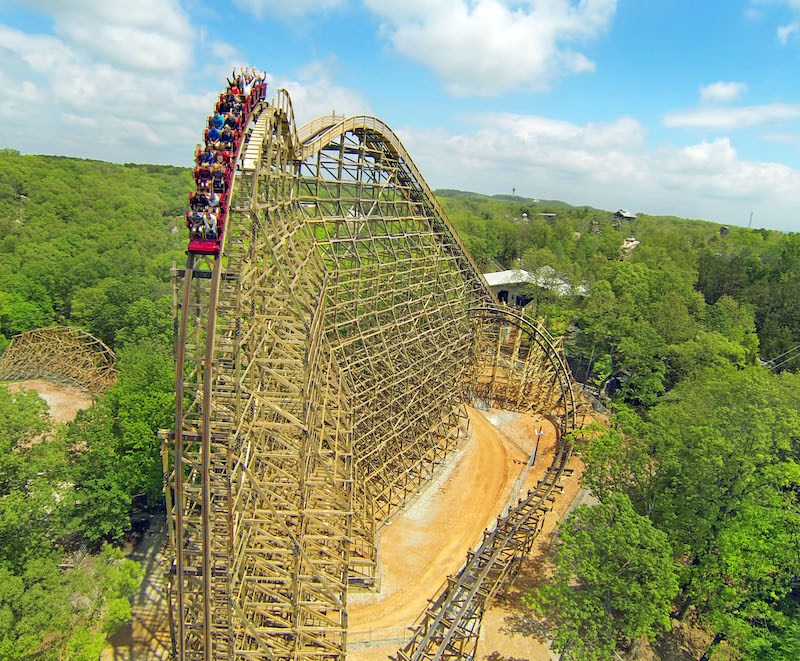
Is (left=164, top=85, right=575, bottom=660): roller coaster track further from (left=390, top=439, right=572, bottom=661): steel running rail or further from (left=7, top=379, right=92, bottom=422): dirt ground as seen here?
(left=7, top=379, right=92, bottom=422): dirt ground

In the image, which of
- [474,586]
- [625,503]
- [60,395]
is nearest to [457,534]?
[474,586]

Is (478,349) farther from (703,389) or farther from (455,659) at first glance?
(455,659)

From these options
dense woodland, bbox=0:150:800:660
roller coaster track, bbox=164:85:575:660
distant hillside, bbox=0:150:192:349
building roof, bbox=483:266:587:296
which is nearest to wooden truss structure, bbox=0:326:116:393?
dense woodland, bbox=0:150:800:660

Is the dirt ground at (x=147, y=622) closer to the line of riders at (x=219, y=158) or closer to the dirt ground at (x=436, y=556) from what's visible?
the dirt ground at (x=436, y=556)

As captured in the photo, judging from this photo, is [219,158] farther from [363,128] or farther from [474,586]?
[474,586]

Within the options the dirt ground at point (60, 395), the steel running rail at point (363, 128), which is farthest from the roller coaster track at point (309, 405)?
the dirt ground at point (60, 395)

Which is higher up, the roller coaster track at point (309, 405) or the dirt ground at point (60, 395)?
the roller coaster track at point (309, 405)
